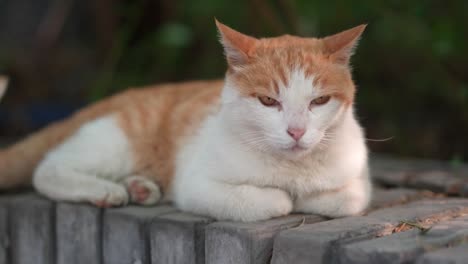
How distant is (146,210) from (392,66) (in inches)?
90.7

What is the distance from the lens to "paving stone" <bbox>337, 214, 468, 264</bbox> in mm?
1694

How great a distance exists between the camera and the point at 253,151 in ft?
7.25

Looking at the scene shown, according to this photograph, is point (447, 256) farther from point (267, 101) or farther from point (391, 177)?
point (391, 177)

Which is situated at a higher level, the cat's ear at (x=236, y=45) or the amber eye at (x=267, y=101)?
the cat's ear at (x=236, y=45)

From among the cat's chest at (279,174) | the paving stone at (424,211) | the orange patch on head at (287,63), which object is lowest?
the paving stone at (424,211)

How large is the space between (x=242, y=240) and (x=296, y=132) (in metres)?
0.36

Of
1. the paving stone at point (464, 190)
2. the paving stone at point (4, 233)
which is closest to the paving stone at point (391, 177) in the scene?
the paving stone at point (464, 190)

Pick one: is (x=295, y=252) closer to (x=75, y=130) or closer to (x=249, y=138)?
(x=249, y=138)

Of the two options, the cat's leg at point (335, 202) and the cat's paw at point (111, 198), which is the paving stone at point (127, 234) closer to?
the cat's paw at point (111, 198)

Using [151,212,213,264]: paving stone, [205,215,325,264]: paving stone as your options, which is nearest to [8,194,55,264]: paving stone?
[151,212,213,264]: paving stone

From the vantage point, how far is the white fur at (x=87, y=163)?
2.60m

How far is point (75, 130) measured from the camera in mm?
2898

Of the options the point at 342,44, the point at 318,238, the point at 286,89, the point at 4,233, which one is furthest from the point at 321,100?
the point at 4,233

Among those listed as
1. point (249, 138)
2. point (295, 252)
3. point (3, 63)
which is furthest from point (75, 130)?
point (3, 63)
